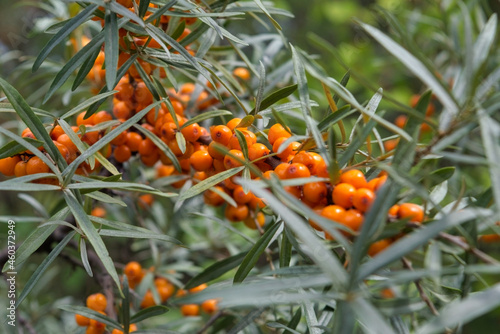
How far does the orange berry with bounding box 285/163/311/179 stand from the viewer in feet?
2.19

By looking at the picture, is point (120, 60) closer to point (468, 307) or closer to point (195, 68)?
point (195, 68)

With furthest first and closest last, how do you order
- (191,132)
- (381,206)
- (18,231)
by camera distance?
(18,231), (191,132), (381,206)

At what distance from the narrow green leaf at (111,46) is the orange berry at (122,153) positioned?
0.99 feet

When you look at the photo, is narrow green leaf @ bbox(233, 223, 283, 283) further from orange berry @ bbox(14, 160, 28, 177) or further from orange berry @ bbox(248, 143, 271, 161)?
orange berry @ bbox(14, 160, 28, 177)

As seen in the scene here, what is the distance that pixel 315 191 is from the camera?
647mm

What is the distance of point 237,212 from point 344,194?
43cm

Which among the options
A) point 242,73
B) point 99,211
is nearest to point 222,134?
point 242,73

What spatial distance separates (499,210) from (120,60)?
0.71 m

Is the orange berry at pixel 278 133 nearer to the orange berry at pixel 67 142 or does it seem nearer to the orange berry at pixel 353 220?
the orange berry at pixel 353 220

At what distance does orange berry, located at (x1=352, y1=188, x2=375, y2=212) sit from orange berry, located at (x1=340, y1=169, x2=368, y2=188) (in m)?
0.03

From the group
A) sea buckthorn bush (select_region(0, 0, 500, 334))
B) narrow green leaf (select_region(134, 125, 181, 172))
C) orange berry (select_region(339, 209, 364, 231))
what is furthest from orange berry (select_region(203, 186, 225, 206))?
orange berry (select_region(339, 209, 364, 231))

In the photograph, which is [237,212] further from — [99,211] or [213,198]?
[99,211]

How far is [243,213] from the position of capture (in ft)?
3.32

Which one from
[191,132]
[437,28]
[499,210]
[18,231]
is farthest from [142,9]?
[18,231]
